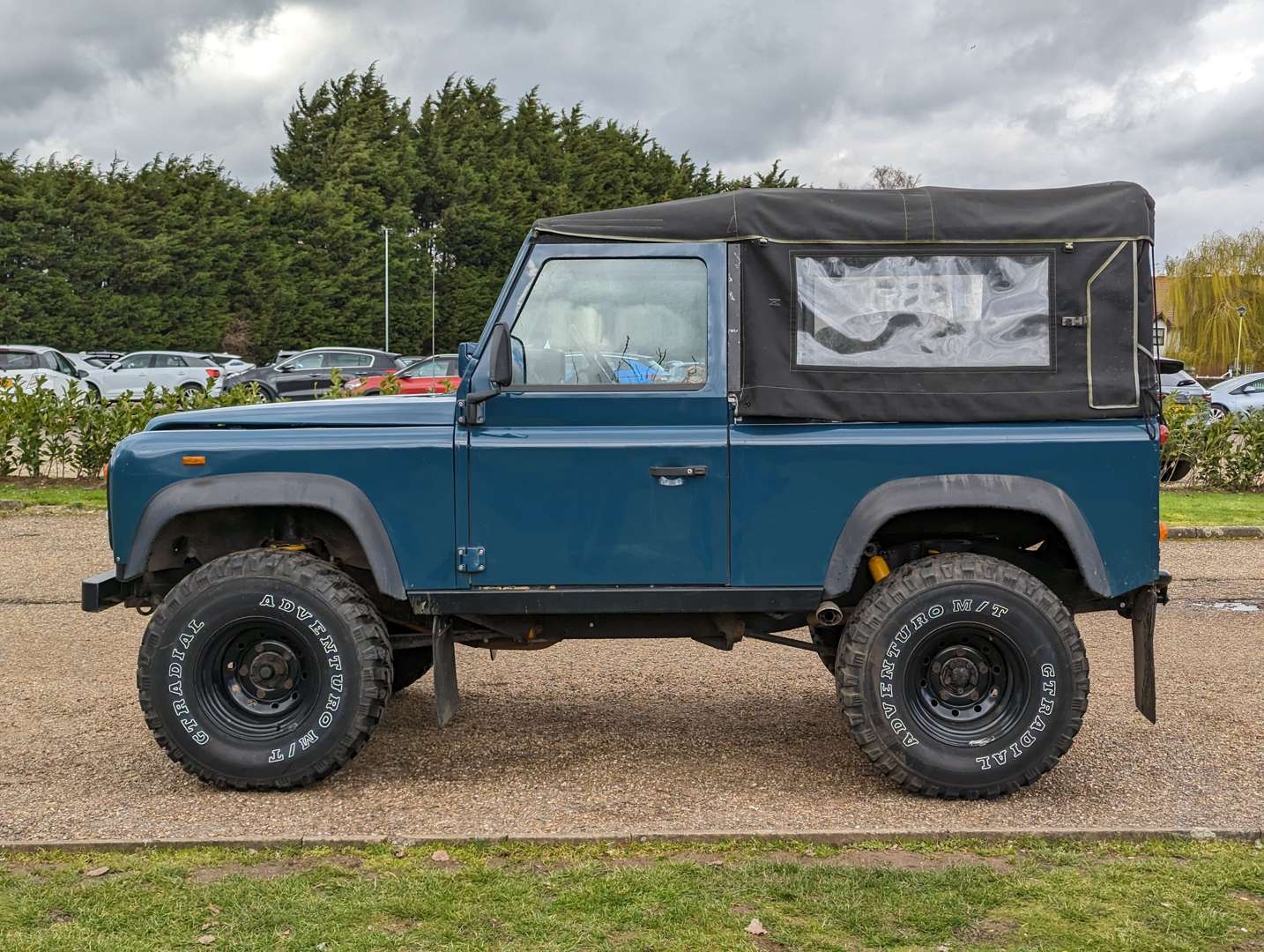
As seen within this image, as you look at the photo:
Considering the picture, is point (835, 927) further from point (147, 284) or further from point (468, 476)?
point (147, 284)

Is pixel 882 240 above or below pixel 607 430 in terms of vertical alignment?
above

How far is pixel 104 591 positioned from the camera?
18.0ft

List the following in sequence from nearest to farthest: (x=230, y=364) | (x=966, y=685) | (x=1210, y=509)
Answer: (x=966, y=685)
(x=1210, y=509)
(x=230, y=364)

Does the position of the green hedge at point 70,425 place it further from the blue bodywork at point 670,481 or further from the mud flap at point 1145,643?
the mud flap at point 1145,643

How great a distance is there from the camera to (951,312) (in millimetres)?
5258

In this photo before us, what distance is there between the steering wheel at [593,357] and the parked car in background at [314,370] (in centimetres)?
2387

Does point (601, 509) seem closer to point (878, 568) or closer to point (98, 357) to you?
point (878, 568)

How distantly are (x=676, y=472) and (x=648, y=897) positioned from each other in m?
1.68

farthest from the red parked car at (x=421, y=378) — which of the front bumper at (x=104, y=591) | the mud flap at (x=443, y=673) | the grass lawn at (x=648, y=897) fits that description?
the grass lawn at (x=648, y=897)

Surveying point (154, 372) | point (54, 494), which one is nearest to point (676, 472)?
point (54, 494)

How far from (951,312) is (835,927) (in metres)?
2.48

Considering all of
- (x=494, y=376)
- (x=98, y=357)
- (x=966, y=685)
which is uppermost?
(x=98, y=357)

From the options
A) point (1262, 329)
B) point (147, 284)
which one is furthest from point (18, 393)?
point (1262, 329)

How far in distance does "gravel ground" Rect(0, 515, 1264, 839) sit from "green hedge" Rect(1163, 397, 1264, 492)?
8068mm
